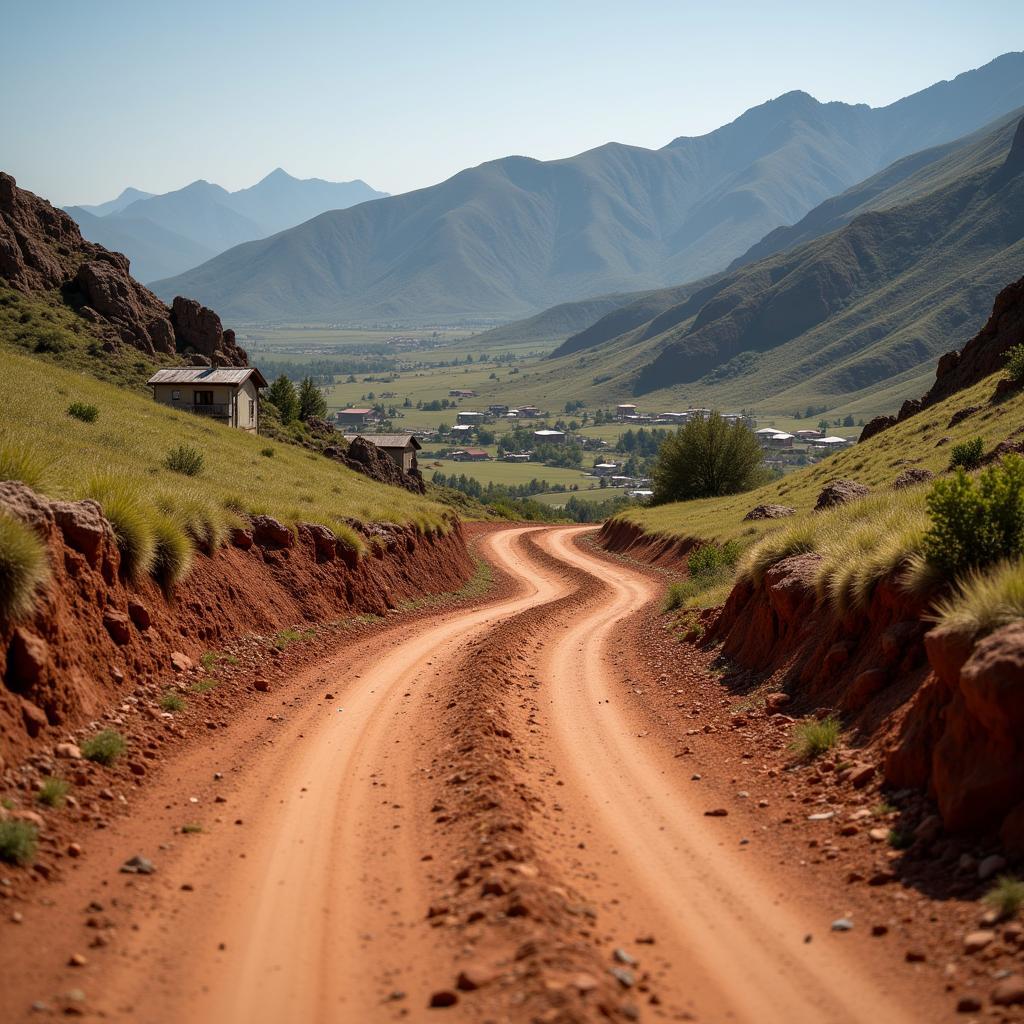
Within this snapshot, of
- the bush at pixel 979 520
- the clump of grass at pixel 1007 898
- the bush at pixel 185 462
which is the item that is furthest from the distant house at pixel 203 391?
the clump of grass at pixel 1007 898

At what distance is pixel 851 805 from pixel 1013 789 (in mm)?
2048

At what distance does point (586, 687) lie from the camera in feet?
58.9

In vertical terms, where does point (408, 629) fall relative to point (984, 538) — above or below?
below

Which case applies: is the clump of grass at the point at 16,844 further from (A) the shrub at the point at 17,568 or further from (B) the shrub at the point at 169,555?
(B) the shrub at the point at 169,555

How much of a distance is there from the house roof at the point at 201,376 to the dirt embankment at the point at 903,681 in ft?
177

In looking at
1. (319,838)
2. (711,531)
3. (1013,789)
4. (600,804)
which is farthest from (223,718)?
(711,531)

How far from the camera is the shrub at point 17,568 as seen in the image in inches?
424

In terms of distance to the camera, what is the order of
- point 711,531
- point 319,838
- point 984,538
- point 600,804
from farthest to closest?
point 711,531 → point 984,538 → point 600,804 → point 319,838

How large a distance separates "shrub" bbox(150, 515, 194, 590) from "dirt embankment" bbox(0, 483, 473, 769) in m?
0.29

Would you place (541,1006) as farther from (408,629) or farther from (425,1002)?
(408,629)

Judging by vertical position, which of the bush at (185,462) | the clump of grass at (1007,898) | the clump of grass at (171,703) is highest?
the bush at (185,462)

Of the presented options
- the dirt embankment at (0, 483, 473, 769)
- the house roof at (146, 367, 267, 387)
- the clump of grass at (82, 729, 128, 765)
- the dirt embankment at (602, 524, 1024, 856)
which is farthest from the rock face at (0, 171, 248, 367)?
the clump of grass at (82, 729, 128, 765)

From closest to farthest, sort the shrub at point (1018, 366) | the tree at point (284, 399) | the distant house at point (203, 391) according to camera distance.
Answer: the shrub at point (1018, 366) → the distant house at point (203, 391) → the tree at point (284, 399)

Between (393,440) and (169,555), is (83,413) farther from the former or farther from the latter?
(393,440)
